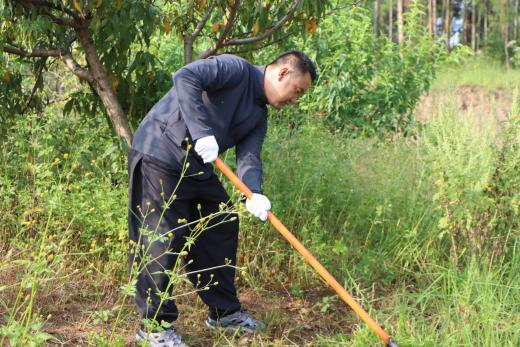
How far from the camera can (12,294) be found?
3.58 m

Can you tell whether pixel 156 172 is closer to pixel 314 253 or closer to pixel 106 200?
pixel 106 200

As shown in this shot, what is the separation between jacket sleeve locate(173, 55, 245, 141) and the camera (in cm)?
298

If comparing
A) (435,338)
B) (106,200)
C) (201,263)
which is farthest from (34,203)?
(435,338)

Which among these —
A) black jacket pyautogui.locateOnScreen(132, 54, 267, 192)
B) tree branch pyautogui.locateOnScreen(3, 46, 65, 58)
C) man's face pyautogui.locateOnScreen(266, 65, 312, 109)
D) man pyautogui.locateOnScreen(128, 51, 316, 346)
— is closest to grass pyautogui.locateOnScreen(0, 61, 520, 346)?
man pyautogui.locateOnScreen(128, 51, 316, 346)

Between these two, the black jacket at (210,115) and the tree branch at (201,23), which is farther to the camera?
the tree branch at (201,23)

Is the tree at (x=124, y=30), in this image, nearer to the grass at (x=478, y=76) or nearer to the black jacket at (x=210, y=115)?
the black jacket at (x=210, y=115)

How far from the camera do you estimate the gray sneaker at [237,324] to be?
3.52 metres

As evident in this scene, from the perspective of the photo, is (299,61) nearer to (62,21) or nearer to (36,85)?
(62,21)

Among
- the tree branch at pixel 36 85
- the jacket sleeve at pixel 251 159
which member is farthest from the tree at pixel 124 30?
the jacket sleeve at pixel 251 159

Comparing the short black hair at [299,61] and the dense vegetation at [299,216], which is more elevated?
the short black hair at [299,61]

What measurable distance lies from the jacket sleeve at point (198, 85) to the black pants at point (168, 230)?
0.29 metres

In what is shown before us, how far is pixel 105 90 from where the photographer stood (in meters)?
3.91

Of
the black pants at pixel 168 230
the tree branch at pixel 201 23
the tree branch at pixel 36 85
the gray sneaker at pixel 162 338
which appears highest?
the tree branch at pixel 201 23

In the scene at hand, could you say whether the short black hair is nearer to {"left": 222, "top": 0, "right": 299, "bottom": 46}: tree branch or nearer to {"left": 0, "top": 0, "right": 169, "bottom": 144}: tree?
{"left": 222, "top": 0, "right": 299, "bottom": 46}: tree branch
